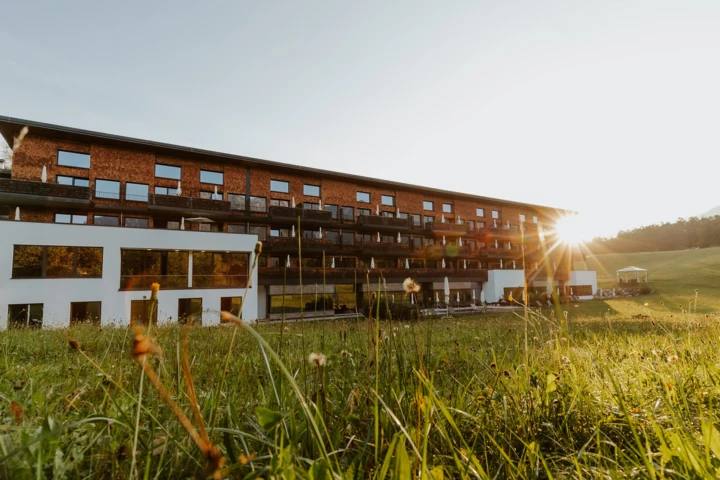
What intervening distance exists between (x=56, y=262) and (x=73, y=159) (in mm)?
7775

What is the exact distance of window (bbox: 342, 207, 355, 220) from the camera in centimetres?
3461

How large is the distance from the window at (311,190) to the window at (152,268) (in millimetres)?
12309

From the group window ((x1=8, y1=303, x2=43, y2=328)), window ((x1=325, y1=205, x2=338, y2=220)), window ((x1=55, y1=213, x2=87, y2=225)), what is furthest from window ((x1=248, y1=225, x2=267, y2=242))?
window ((x1=8, y1=303, x2=43, y2=328))

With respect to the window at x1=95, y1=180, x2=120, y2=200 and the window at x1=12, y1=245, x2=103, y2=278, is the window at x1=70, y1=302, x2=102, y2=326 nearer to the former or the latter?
the window at x1=12, y1=245, x2=103, y2=278

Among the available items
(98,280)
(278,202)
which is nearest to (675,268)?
(278,202)

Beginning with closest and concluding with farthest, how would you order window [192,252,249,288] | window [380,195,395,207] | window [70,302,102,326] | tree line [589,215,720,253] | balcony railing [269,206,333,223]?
window [70,302,102,326] < window [192,252,249,288] < balcony railing [269,206,333,223] < window [380,195,395,207] < tree line [589,215,720,253]

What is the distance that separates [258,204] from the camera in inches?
1188

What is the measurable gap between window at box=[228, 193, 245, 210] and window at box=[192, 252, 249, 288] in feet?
17.0

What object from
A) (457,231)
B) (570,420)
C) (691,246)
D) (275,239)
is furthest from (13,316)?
(691,246)

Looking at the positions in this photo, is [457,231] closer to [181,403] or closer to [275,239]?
[275,239]

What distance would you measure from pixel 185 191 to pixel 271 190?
673 centimetres

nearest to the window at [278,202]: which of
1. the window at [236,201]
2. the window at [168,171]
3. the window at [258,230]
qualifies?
the window at [258,230]

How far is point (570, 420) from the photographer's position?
6.80 feet

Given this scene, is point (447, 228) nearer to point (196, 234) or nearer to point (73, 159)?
point (196, 234)
